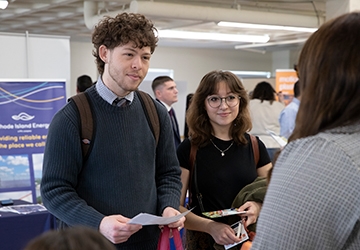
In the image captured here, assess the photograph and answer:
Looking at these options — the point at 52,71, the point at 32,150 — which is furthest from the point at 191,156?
the point at 52,71

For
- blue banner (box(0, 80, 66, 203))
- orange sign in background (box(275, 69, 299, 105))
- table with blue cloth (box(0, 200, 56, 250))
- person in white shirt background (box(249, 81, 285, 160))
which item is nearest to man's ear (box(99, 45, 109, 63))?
table with blue cloth (box(0, 200, 56, 250))

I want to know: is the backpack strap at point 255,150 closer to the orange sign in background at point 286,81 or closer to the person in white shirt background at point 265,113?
the person in white shirt background at point 265,113

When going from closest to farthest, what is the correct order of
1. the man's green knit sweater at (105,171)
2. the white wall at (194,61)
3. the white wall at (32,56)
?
the man's green knit sweater at (105,171), the white wall at (32,56), the white wall at (194,61)

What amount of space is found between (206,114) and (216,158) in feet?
0.78

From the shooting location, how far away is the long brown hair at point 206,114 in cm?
249

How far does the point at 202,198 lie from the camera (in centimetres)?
242

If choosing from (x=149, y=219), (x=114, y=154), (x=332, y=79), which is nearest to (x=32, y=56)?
(x=114, y=154)

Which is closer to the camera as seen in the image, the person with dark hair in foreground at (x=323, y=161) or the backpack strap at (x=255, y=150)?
the person with dark hair in foreground at (x=323, y=161)

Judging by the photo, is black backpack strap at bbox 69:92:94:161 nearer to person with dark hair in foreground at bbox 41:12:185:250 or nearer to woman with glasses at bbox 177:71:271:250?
person with dark hair in foreground at bbox 41:12:185:250

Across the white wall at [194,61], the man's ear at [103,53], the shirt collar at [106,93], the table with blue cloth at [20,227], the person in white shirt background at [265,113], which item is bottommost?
the table with blue cloth at [20,227]

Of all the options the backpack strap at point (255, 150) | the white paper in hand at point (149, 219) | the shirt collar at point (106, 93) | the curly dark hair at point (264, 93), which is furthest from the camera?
the curly dark hair at point (264, 93)

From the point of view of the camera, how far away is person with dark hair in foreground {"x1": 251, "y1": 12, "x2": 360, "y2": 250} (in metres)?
1.00

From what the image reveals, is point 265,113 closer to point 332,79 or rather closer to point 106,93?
point 106,93

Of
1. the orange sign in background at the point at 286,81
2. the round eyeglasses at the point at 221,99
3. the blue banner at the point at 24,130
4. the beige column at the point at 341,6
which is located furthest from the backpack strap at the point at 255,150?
the orange sign in background at the point at 286,81
